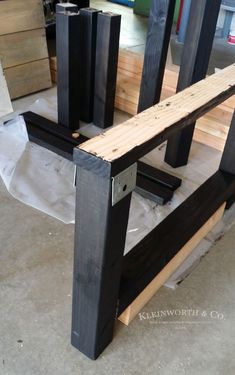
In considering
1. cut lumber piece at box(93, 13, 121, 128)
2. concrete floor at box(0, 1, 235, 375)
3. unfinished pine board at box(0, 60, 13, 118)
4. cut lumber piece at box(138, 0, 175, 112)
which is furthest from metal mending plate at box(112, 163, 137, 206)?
unfinished pine board at box(0, 60, 13, 118)

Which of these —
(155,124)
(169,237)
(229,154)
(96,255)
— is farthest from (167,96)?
(96,255)

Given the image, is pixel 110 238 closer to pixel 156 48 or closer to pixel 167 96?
pixel 156 48

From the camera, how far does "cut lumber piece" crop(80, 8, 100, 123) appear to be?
1644mm

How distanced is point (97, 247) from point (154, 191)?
2.43 ft

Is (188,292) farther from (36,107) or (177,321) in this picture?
(36,107)

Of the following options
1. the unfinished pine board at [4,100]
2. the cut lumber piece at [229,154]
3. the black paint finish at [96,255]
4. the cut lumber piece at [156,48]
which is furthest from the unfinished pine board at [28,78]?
the black paint finish at [96,255]

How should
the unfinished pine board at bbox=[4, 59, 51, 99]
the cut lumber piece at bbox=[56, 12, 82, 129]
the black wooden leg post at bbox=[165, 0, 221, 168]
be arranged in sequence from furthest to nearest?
the unfinished pine board at bbox=[4, 59, 51, 99]
the cut lumber piece at bbox=[56, 12, 82, 129]
the black wooden leg post at bbox=[165, 0, 221, 168]

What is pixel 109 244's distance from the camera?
2.37 feet

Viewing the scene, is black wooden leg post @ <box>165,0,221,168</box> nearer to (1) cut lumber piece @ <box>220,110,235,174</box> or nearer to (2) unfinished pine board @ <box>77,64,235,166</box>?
(1) cut lumber piece @ <box>220,110,235,174</box>

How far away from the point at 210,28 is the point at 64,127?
82cm

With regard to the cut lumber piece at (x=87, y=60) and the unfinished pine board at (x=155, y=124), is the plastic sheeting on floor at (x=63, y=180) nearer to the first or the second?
the cut lumber piece at (x=87, y=60)

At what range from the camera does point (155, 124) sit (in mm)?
743

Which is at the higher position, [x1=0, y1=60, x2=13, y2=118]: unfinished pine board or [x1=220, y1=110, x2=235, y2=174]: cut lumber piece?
[x1=220, y1=110, x2=235, y2=174]: cut lumber piece

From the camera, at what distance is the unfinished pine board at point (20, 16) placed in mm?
1889
